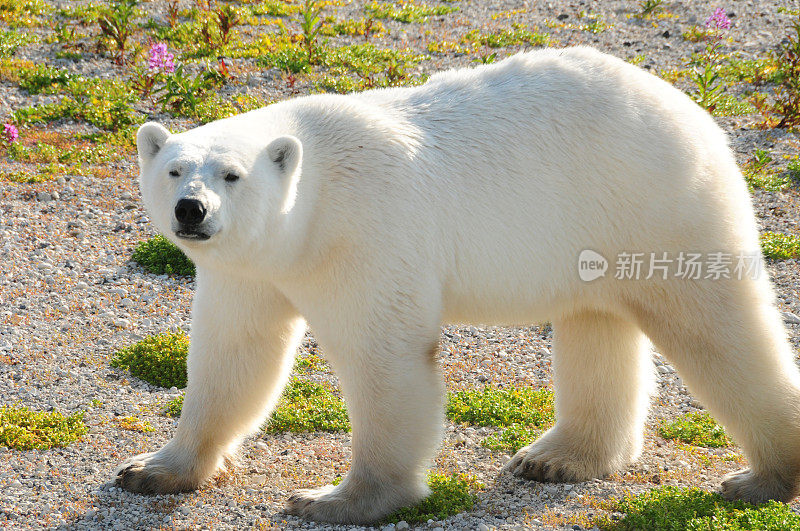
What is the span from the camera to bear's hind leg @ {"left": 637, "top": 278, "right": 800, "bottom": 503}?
479 cm

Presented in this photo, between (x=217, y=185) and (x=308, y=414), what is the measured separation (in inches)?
91.9

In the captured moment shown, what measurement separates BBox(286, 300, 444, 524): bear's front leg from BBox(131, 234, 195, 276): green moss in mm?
3447

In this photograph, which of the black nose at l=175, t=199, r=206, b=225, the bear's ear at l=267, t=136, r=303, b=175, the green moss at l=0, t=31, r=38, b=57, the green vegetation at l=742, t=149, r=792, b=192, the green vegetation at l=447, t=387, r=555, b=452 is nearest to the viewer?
the black nose at l=175, t=199, r=206, b=225

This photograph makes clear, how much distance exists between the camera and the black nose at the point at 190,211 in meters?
3.86

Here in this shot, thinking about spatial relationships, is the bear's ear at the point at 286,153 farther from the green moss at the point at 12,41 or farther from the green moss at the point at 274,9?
the green moss at the point at 274,9

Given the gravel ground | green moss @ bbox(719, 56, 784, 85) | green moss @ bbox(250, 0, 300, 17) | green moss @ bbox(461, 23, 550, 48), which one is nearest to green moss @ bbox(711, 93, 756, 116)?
the gravel ground

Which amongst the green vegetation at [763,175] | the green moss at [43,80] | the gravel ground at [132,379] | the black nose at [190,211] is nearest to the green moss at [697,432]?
the gravel ground at [132,379]

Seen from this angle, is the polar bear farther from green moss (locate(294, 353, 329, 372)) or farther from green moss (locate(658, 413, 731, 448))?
green moss (locate(294, 353, 329, 372))

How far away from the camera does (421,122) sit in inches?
190

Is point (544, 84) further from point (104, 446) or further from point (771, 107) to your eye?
point (771, 107)

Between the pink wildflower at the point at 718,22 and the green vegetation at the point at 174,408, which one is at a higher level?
the pink wildflower at the point at 718,22

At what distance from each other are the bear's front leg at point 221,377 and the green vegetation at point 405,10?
10.0 meters

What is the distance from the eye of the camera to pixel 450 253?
4652 mm

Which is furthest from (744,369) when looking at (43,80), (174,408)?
(43,80)
